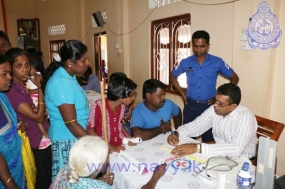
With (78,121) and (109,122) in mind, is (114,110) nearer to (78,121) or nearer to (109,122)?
(109,122)

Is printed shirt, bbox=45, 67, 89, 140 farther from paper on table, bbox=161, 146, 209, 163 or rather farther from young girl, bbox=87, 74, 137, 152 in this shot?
paper on table, bbox=161, 146, 209, 163

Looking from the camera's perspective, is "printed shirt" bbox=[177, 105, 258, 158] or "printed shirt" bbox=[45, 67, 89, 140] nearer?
"printed shirt" bbox=[45, 67, 89, 140]

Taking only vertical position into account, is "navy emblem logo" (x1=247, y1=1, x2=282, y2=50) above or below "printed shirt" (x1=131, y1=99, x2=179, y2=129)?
above

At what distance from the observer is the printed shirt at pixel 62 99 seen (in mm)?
1645

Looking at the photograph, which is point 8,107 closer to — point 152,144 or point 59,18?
point 152,144

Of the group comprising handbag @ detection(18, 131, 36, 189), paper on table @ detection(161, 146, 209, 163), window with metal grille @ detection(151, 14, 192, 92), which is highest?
window with metal grille @ detection(151, 14, 192, 92)

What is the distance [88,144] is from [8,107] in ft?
2.54

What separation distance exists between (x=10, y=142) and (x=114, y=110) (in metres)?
0.77

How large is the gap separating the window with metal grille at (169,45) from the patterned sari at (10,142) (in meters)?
2.83

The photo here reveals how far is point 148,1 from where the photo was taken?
4613 mm

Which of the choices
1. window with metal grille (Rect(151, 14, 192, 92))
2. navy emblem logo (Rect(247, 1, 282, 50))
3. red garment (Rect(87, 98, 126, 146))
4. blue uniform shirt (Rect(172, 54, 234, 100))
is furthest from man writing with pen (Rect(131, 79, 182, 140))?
window with metal grille (Rect(151, 14, 192, 92))

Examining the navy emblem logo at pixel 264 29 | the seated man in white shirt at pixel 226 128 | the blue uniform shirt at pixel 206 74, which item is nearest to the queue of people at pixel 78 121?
the seated man in white shirt at pixel 226 128

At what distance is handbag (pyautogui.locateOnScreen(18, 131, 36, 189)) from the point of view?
6.27ft

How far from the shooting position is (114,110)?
1974mm
